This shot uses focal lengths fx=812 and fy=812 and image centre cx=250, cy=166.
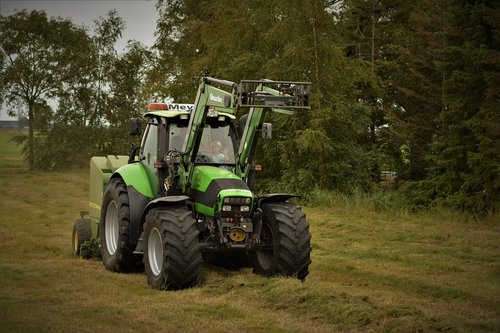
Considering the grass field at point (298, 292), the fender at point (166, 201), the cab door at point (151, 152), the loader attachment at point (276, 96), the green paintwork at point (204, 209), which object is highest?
the loader attachment at point (276, 96)

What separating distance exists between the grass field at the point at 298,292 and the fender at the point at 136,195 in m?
0.68

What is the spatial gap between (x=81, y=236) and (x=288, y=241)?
15.5 ft

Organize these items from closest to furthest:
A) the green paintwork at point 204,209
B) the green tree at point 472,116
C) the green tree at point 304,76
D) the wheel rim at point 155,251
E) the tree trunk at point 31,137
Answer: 1. the wheel rim at point 155,251
2. the green paintwork at point 204,209
3. the green tree at point 472,116
4. the green tree at point 304,76
5. the tree trunk at point 31,137

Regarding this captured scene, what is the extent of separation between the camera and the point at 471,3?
22.0 meters

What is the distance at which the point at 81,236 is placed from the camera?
46.4 feet

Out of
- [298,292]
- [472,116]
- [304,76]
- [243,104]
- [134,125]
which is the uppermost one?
[304,76]

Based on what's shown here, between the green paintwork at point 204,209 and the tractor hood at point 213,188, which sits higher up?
the tractor hood at point 213,188

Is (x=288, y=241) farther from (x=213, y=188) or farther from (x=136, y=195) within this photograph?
(x=136, y=195)

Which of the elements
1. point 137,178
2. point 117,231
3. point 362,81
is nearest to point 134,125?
point 137,178

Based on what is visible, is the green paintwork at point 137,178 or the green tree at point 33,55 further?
the green tree at point 33,55

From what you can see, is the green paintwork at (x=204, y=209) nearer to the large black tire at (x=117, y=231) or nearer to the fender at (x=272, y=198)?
the fender at (x=272, y=198)

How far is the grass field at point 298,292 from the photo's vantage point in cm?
859

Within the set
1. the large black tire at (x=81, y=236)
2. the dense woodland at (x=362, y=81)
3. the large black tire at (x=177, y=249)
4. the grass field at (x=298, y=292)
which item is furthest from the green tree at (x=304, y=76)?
the large black tire at (x=177, y=249)

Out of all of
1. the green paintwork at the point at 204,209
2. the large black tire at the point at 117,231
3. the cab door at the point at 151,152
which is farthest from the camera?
the cab door at the point at 151,152
